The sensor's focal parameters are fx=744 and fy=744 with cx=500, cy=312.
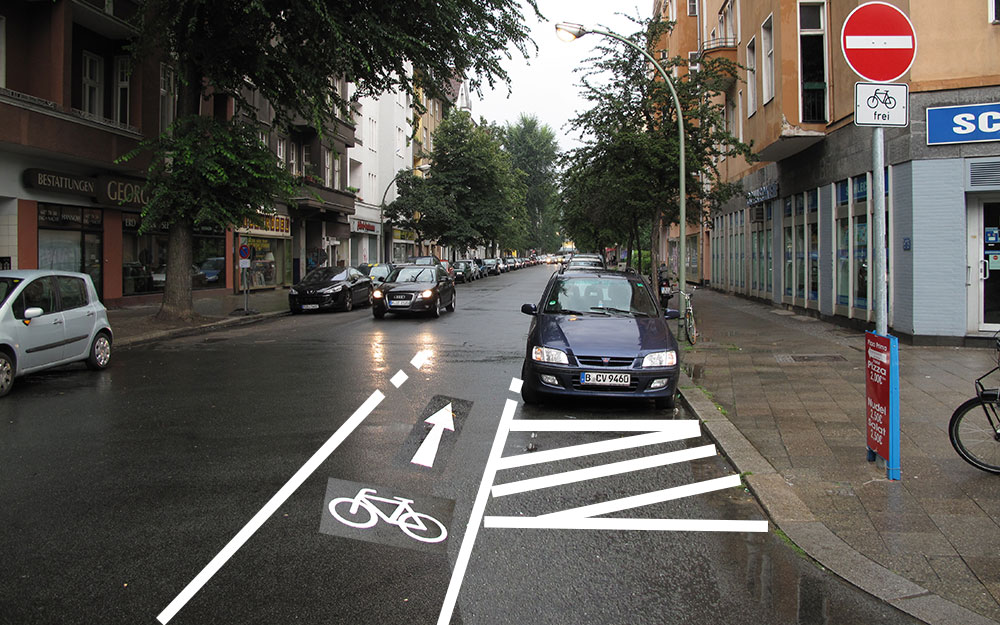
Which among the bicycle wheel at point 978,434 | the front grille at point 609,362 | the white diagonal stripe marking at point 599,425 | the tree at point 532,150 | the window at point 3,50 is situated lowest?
the white diagonal stripe marking at point 599,425

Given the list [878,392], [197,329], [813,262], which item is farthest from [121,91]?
[878,392]

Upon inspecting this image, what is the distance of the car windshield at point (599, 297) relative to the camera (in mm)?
9336

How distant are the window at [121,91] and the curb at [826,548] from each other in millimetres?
20541

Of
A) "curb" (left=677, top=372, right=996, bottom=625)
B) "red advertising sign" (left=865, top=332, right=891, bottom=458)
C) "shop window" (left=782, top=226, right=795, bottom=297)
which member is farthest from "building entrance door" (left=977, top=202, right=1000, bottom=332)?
"red advertising sign" (left=865, top=332, right=891, bottom=458)

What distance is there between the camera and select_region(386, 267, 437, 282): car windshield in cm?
2173

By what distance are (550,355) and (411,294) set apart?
12689mm

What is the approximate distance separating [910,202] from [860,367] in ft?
13.2

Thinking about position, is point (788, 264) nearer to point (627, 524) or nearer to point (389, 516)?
point (627, 524)

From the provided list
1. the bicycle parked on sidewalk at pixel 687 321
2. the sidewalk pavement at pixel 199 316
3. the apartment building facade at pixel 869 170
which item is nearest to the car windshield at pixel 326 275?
the sidewalk pavement at pixel 199 316

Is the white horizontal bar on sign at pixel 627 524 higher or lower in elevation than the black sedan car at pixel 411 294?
lower

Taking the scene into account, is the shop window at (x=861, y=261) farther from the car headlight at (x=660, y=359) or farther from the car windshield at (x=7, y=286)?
the car windshield at (x=7, y=286)

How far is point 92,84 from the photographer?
20.3 metres

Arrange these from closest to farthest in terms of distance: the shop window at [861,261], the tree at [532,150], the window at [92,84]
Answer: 1. the shop window at [861,261]
2. the window at [92,84]
3. the tree at [532,150]

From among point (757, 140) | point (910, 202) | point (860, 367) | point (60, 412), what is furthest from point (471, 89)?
point (60, 412)
